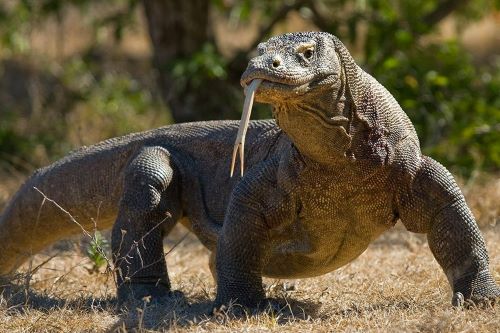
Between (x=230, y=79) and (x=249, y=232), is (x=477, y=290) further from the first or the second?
(x=230, y=79)

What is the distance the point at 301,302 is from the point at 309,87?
1.35 m

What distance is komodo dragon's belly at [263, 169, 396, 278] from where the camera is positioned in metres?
4.41

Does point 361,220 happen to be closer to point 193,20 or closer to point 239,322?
point 239,322

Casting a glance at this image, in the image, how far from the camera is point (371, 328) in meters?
4.16

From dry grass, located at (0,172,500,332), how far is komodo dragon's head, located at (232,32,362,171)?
2.27ft

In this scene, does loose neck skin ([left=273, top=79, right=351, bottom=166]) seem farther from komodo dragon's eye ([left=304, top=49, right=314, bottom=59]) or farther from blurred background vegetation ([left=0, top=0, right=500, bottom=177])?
blurred background vegetation ([left=0, top=0, right=500, bottom=177])

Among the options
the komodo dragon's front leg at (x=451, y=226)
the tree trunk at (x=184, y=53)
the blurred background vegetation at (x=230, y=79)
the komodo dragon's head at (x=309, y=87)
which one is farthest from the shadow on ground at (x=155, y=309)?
the tree trunk at (x=184, y=53)

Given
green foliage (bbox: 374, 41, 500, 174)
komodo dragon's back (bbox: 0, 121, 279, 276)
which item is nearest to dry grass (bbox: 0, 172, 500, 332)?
komodo dragon's back (bbox: 0, 121, 279, 276)

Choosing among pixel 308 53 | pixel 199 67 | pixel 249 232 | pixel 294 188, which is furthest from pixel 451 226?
pixel 199 67

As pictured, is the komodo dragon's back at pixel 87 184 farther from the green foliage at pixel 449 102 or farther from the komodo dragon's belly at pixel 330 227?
the green foliage at pixel 449 102

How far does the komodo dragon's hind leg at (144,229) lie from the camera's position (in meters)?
5.16

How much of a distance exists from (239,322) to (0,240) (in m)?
2.12

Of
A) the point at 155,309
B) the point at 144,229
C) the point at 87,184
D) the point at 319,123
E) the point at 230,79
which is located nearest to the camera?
the point at 319,123

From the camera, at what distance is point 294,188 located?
14.6ft
